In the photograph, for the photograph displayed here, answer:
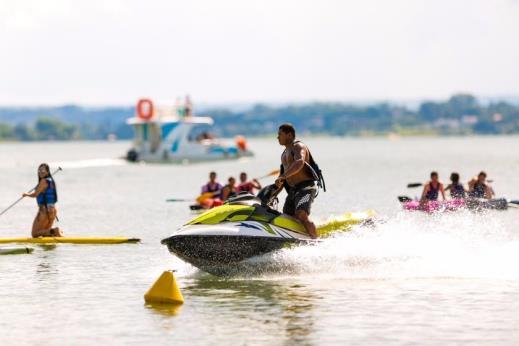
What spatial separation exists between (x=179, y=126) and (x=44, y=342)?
7679 centimetres

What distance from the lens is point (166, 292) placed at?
18.8 metres

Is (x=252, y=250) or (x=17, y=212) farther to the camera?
→ (x=17, y=212)

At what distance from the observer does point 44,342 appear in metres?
16.0

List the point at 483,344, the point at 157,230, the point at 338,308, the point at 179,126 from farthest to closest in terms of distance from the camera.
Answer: the point at 179,126
the point at 157,230
the point at 338,308
the point at 483,344

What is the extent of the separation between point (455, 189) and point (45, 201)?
1392cm

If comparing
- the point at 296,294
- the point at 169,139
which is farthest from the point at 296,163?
the point at 169,139

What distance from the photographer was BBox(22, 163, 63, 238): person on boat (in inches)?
1054

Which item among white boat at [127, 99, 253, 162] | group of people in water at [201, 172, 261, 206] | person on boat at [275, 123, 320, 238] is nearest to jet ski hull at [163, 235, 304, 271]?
person on boat at [275, 123, 320, 238]

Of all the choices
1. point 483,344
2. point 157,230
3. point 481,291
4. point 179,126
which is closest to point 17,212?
point 157,230

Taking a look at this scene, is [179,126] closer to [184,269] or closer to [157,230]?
[157,230]

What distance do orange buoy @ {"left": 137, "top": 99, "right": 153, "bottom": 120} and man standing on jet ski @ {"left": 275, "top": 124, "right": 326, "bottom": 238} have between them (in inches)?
2849

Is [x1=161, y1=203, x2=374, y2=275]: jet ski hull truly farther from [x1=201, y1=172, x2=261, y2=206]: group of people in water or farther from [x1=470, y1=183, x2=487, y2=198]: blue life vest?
[x1=470, y1=183, x2=487, y2=198]: blue life vest

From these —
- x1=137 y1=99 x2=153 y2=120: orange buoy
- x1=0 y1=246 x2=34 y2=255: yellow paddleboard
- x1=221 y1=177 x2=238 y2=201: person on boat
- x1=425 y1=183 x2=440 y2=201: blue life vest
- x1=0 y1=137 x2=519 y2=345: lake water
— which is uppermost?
x1=137 y1=99 x2=153 y2=120: orange buoy

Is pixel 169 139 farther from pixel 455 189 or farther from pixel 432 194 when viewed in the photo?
pixel 455 189
